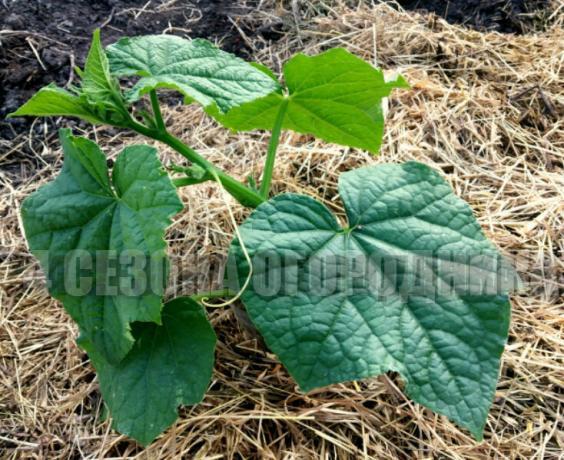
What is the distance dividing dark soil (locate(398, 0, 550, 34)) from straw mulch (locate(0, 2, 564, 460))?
17 cm

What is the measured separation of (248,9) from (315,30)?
0.46 m

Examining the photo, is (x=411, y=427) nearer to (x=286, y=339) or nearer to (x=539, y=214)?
(x=286, y=339)

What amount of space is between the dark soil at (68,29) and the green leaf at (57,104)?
1.31 metres

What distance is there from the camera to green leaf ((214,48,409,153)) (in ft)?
5.02

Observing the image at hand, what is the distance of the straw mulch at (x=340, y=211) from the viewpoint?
59.4 inches

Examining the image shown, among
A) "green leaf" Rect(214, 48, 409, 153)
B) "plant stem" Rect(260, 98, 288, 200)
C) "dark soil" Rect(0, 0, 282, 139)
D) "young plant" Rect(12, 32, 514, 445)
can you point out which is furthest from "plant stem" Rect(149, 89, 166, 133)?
"dark soil" Rect(0, 0, 282, 139)

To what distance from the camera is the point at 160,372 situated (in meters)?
1.45

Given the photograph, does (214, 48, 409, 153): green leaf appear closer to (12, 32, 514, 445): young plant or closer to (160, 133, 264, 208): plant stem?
(12, 32, 514, 445): young plant

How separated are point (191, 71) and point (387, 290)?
713 millimetres

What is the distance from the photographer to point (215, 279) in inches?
71.3

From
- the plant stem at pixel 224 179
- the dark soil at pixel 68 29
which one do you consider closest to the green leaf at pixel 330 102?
the plant stem at pixel 224 179

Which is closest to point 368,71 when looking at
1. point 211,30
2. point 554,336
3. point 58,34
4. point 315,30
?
point 554,336

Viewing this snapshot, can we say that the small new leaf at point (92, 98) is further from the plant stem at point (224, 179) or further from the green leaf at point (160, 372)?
the green leaf at point (160, 372)

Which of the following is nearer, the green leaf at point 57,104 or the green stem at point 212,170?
the green leaf at point 57,104
